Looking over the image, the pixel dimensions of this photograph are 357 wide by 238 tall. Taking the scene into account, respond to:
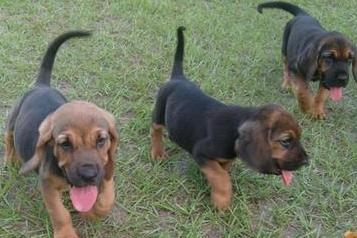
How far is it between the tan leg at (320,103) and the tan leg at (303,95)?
6 cm

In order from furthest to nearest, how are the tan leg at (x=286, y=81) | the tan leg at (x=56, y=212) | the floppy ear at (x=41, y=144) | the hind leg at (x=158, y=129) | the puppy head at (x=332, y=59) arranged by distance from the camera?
the tan leg at (x=286, y=81) < the puppy head at (x=332, y=59) < the hind leg at (x=158, y=129) < the tan leg at (x=56, y=212) < the floppy ear at (x=41, y=144)

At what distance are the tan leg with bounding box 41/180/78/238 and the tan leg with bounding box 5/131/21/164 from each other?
0.97 metres

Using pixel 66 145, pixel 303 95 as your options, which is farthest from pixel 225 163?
pixel 303 95

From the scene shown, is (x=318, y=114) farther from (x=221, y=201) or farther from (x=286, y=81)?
(x=221, y=201)

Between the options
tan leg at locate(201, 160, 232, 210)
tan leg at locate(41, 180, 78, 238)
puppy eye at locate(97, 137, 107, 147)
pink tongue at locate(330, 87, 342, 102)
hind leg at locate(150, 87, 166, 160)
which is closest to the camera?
puppy eye at locate(97, 137, 107, 147)

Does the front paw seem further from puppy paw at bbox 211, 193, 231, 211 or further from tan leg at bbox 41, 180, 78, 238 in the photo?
puppy paw at bbox 211, 193, 231, 211

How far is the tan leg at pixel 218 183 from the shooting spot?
4.28 metres

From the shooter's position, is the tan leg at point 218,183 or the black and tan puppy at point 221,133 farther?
the tan leg at point 218,183

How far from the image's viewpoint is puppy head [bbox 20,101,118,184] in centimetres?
339

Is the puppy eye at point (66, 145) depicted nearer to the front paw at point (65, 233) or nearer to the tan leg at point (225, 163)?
the front paw at point (65, 233)

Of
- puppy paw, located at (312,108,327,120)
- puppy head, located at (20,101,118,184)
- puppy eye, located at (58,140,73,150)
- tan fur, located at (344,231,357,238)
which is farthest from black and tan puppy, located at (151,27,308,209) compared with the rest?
puppy paw, located at (312,108,327,120)

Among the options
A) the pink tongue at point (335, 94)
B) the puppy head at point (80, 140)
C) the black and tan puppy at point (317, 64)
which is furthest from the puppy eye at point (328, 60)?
the puppy head at point (80, 140)

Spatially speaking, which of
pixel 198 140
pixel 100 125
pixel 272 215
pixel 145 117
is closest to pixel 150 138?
pixel 145 117

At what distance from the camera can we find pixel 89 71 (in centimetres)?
656
